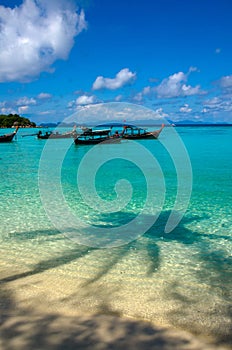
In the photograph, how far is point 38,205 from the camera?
37.8 ft

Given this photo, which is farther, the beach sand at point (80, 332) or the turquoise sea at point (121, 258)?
the turquoise sea at point (121, 258)

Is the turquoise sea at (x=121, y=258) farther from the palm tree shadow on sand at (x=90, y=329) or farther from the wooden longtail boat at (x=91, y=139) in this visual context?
the wooden longtail boat at (x=91, y=139)

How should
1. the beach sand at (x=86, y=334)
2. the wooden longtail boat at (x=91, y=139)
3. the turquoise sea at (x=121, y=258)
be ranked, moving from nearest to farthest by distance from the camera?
the beach sand at (x=86, y=334) < the turquoise sea at (x=121, y=258) < the wooden longtail boat at (x=91, y=139)

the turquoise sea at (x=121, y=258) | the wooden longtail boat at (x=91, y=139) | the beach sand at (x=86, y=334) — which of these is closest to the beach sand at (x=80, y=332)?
the beach sand at (x=86, y=334)

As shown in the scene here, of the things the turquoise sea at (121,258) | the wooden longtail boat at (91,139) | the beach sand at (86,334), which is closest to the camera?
the beach sand at (86,334)

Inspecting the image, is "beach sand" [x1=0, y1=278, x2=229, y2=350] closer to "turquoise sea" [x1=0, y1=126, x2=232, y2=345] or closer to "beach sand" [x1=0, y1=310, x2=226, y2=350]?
"beach sand" [x1=0, y1=310, x2=226, y2=350]

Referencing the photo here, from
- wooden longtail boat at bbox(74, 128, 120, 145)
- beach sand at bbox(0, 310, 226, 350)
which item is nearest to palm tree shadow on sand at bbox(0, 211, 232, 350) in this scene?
beach sand at bbox(0, 310, 226, 350)

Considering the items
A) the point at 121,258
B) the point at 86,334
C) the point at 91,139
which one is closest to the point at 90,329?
the point at 86,334

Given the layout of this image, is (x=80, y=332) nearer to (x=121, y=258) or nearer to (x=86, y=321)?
(x=86, y=321)

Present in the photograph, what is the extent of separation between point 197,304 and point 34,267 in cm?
320

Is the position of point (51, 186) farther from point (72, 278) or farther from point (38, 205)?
point (72, 278)

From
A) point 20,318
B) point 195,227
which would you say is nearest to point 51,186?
point 195,227

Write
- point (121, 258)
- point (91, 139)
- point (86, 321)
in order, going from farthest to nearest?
1. point (91, 139)
2. point (121, 258)
3. point (86, 321)

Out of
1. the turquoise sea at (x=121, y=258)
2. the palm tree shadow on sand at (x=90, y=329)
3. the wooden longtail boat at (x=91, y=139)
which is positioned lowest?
the turquoise sea at (x=121, y=258)
